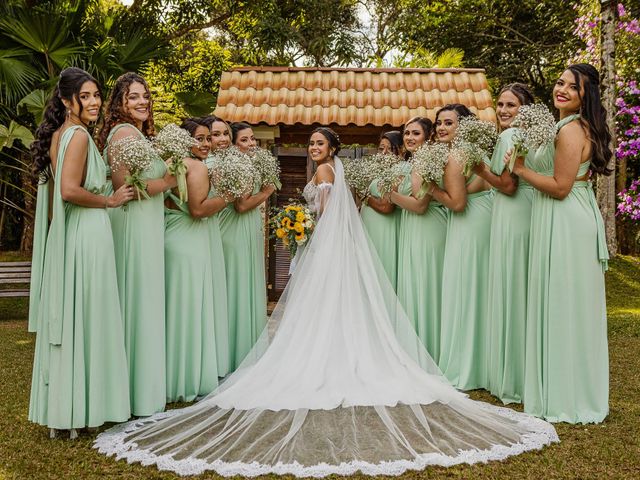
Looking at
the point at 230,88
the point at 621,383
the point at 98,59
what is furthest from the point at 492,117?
the point at 98,59

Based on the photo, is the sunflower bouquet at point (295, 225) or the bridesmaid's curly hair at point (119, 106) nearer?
the bridesmaid's curly hair at point (119, 106)

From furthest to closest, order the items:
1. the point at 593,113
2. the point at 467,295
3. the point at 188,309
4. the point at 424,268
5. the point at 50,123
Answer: the point at 424,268 < the point at 467,295 < the point at 188,309 < the point at 593,113 < the point at 50,123

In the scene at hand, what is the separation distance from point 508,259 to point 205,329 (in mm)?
2902

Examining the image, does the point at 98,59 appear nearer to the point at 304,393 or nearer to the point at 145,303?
the point at 145,303

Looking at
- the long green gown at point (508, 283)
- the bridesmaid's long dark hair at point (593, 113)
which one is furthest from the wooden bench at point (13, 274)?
the bridesmaid's long dark hair at point (593, 113)

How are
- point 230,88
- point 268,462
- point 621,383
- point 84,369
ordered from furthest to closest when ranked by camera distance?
point 230,88
point 621,383
point 84,369
point 268,462

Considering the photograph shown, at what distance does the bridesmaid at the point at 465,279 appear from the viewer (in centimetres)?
622

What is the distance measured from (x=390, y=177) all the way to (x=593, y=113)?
7.61 feet

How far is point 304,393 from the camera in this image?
4.97m

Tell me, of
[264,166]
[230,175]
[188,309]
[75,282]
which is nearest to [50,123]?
[75,282]

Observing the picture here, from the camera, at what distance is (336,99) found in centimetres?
1206

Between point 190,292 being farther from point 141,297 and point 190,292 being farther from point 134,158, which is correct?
point 134,158

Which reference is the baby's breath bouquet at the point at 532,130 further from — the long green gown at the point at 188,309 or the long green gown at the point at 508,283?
the long green gown at the point at 188,309

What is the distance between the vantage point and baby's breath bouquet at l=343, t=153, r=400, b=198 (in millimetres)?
7062
